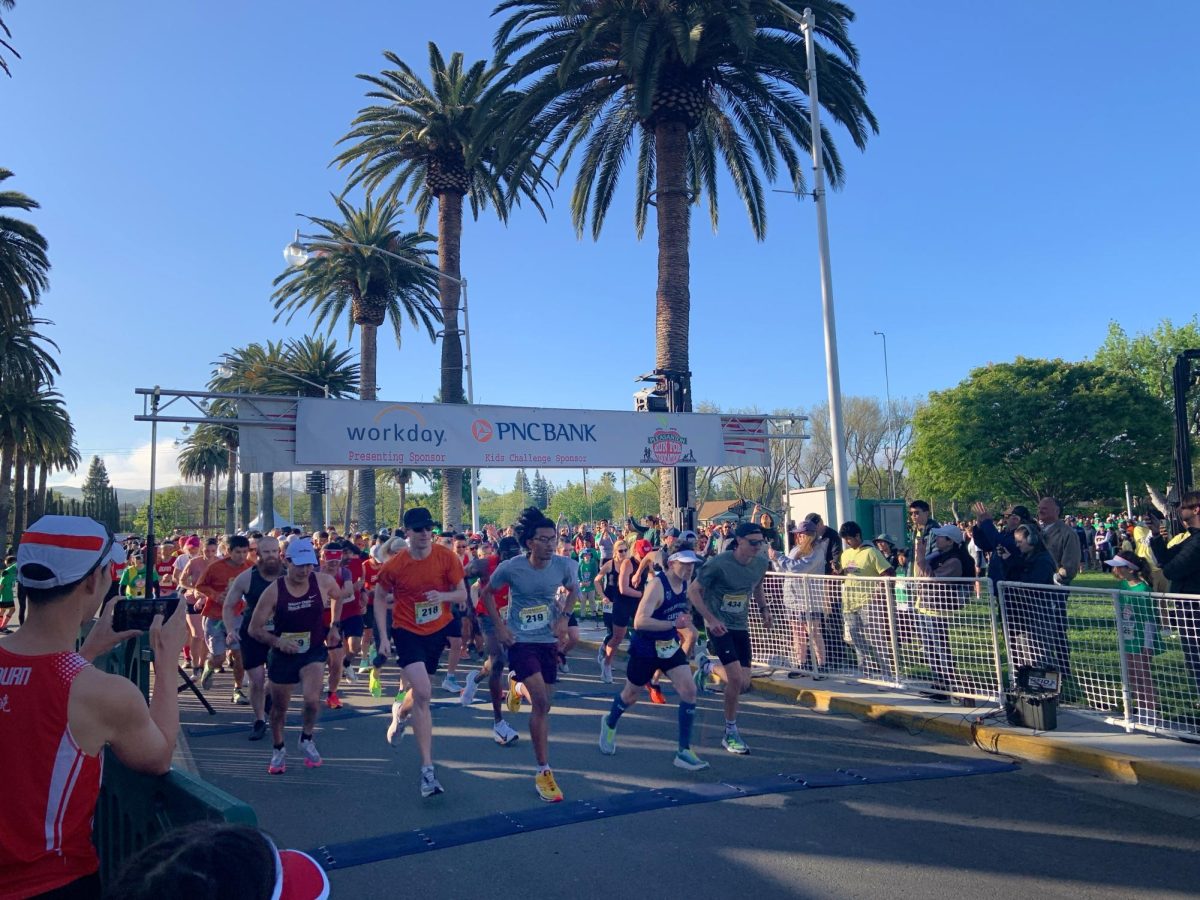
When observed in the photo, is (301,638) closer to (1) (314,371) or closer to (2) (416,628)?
(2) (416,628)

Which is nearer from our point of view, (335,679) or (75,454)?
(335,679)

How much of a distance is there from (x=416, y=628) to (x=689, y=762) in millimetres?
2478

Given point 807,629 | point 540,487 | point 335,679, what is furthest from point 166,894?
point 540,487

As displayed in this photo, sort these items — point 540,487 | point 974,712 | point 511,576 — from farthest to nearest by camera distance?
point 540,487 → point 974,712 → point 511,576

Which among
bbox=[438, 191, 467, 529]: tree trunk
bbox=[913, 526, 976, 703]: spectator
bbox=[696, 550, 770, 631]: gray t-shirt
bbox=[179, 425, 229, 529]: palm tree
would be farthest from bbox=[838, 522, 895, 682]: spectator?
bbox=[179, 425, 229, 529]: palm tree

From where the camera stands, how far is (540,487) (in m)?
111

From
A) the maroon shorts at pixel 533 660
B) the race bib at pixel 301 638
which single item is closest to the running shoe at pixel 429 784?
the maroon shorts at pixel 533 660

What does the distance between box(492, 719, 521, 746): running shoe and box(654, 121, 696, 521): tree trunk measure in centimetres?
982

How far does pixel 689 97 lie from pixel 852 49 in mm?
3382

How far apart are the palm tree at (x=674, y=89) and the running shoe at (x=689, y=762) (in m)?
11.1

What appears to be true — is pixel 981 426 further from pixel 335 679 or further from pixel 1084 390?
pixel 335 679

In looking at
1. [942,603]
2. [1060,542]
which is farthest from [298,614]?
[1060,542]

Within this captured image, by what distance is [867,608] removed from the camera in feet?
31.7

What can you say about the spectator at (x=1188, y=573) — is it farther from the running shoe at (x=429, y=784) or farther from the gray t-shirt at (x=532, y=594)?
the running shoe at (x=429, y=784)
